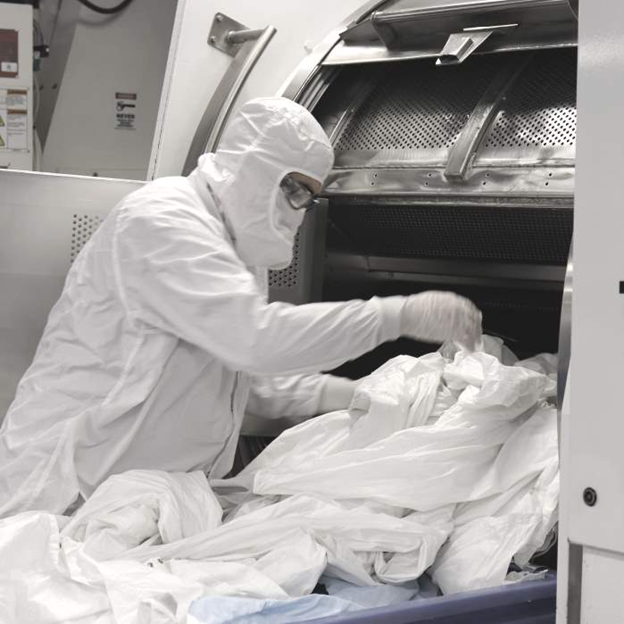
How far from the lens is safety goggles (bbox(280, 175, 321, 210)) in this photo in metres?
2.08

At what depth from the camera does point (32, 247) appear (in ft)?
8.07

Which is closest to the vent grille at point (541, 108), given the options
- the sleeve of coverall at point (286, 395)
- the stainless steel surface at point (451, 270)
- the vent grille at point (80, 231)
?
the stainless steel surface at point (451, 270)

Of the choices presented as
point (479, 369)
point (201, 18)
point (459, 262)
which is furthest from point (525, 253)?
point (201, 18)

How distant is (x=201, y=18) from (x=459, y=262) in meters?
1.04

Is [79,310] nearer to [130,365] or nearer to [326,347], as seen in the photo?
[130,365]

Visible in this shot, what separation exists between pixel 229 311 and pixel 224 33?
126 cm

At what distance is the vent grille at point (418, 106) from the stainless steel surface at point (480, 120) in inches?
1.8

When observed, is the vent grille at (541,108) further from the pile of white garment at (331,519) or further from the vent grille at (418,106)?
the pile of white garment at (331,519)

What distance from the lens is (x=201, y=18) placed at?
2715mm

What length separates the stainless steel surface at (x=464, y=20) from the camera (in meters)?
2.29

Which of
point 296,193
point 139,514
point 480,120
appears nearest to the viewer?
point 139,514

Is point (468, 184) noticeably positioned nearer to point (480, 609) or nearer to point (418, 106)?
point (418, 106)

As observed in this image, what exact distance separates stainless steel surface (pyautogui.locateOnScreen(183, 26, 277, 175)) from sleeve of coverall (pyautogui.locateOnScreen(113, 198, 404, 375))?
0.78m

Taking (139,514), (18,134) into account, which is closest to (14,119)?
(18,134)
